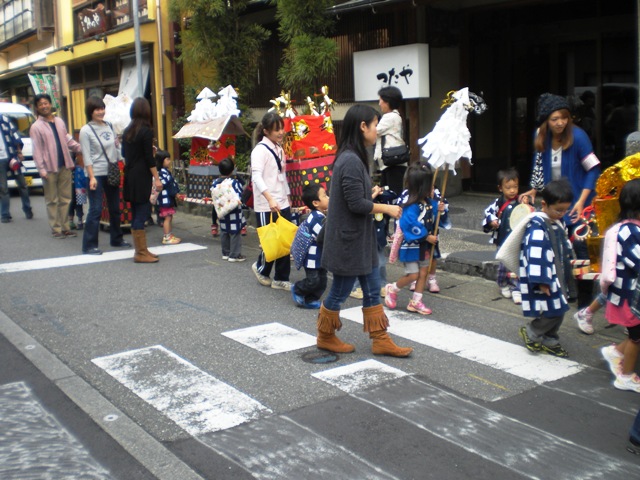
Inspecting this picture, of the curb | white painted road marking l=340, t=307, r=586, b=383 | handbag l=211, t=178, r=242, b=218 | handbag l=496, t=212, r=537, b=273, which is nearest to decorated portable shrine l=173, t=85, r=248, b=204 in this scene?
handbag l=211, t=178, r=242, b=218

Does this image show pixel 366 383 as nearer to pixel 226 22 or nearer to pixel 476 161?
pixel 476 161

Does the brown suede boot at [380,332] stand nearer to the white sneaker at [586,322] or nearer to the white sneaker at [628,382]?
the white sneaker at [628,382]

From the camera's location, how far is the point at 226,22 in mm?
14250

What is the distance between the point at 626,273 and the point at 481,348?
1.29m

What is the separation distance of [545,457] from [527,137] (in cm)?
962

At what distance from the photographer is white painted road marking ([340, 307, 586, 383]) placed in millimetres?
5219

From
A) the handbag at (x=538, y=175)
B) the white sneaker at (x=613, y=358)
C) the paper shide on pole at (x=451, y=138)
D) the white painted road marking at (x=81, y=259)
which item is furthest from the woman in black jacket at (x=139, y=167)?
the white sneaker at (x=613, y=358)

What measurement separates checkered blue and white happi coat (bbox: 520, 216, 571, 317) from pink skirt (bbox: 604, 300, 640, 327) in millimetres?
408

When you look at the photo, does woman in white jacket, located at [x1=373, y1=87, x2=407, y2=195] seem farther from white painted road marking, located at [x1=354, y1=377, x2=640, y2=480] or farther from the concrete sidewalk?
white painted road marking, located at [x1=354, y1=377, x2=640, y2=480]

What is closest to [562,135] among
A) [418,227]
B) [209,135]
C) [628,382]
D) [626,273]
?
[418,227]

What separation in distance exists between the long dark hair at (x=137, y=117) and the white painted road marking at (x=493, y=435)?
5.35m

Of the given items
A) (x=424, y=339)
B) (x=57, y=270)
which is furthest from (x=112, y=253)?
(x=424, y=339)

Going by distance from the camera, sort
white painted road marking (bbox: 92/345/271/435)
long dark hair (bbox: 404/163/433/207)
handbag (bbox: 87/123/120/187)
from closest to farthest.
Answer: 1. white painted road marking (bbox: 92/345/271/435)
2. long dark hair (bbox: 404/163/433/207)
3. handbag (bbox: 87/123/120/187)

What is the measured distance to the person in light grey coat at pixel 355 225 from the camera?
17.0 feet
